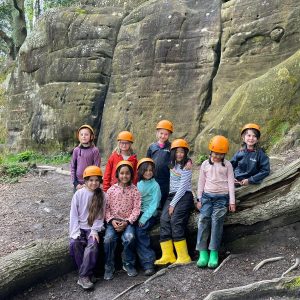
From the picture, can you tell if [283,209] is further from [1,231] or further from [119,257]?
[1,231]

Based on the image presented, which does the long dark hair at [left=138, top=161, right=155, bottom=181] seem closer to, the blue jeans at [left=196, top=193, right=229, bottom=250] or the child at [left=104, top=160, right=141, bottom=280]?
the child at [left=104, top=160, right=141, bottom=280]

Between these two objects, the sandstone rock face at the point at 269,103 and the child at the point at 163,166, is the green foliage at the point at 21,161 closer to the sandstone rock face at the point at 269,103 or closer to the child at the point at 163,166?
the sandstone rock face at the point at 269,103

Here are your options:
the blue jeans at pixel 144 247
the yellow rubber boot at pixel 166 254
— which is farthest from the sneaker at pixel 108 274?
the yellow rubber boot at pixel 166 254

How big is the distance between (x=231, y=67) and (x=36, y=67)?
8.99 meters

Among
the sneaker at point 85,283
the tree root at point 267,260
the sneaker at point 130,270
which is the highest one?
the tree root at point 267,260

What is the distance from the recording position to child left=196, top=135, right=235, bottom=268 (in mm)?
5230

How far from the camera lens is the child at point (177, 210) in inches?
216

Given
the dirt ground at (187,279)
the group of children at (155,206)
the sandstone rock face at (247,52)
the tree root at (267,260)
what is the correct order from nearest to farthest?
the dirt ground at (187,279) < the tree root at (267,260) < the group of children at (155,206) < the sandstone rock face at (247,52)

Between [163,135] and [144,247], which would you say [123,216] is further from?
[163,135]

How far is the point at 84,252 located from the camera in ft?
17.7

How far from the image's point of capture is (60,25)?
15.9 m

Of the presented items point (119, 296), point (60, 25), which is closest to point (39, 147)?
point (60, 25)

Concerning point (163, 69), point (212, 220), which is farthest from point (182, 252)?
point (163, 69)

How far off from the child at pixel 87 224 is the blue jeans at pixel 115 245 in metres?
0.13
